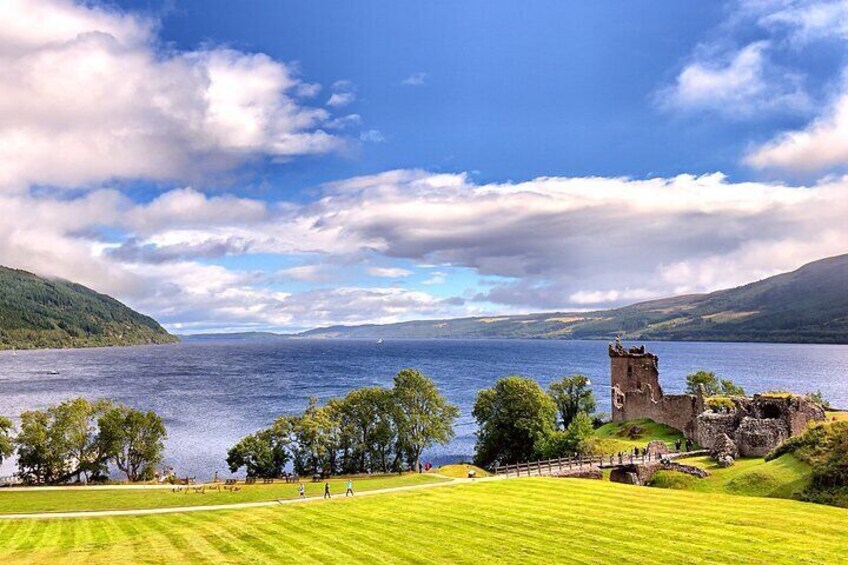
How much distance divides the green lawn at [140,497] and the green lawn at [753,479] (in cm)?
1781

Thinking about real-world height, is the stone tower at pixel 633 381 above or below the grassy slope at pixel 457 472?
above

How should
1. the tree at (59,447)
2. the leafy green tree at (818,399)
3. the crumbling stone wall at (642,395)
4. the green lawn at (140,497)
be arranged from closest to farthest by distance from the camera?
→ 1. the green lawn at (140,497)
2. the leafy green tree at (818,399)
3. the crumbling stone wall at (642,395)
4. the tree at (59,447)

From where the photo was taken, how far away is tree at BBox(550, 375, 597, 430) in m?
92.6

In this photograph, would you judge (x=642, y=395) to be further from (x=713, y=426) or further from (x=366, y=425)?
(x=366, y=425)

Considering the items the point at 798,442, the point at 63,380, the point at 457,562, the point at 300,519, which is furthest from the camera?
the point at 63,380

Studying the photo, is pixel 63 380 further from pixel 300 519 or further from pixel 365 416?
pixel 300 519

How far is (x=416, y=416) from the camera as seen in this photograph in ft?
250

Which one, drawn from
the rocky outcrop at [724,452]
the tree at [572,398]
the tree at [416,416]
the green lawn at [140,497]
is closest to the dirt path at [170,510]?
the green lawn at [140,497]

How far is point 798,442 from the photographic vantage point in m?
37.9

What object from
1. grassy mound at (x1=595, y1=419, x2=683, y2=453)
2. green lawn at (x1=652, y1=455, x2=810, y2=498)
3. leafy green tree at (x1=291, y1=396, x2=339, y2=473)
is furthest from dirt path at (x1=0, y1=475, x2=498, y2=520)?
leafy green tree at (x1=291, y1=396, x2=339, y2=473)

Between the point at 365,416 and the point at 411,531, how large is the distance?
49637mm

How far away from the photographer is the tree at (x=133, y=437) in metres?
70.7

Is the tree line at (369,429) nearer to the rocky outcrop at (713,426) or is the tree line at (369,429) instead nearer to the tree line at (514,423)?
the tree line at (514,423)

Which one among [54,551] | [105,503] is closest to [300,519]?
[54,551]
